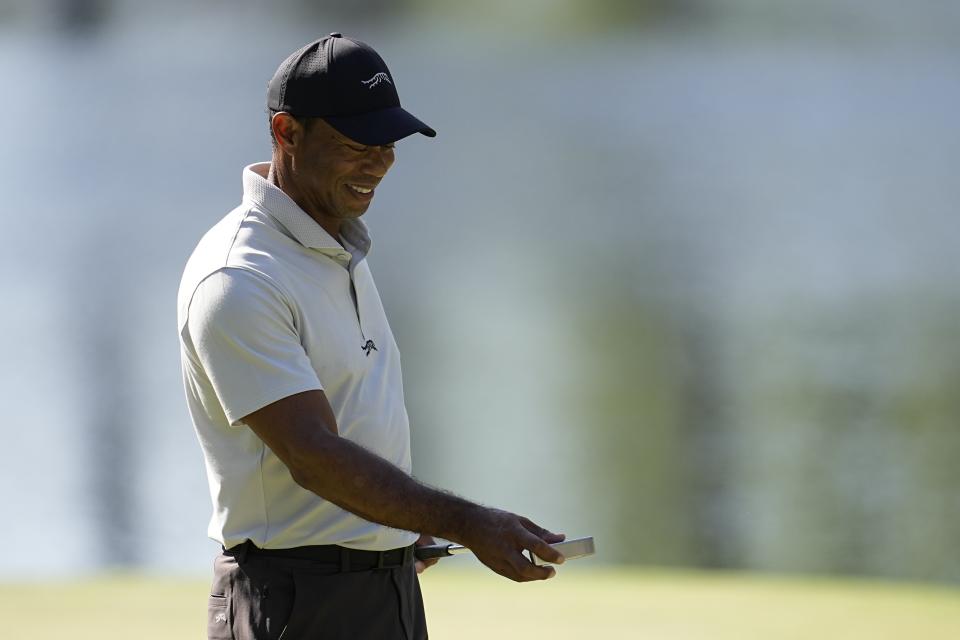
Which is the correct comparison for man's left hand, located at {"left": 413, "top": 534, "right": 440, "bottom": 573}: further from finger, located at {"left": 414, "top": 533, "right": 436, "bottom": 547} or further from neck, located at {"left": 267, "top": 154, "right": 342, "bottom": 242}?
neck, located at {"left": 267, "top": 154, "right": 342, "bottom": 242}

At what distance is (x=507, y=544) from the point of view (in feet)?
4.17

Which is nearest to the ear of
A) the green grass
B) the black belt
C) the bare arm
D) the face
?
the face

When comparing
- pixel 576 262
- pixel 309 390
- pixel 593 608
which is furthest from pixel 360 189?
pixel 576 262

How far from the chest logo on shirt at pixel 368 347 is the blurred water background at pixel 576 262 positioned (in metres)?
3.02

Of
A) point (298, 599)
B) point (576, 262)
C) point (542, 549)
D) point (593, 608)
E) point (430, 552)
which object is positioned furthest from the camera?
point (576, 262)

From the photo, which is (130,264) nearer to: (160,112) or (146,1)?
(160,112)

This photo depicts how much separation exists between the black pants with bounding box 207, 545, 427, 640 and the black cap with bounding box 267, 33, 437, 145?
0.48m

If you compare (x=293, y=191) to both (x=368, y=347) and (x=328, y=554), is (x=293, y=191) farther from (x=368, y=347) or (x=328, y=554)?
(x=328, y=554)

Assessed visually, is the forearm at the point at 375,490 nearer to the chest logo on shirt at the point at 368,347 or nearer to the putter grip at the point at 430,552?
the chest logo on shirt at the point at 368,347

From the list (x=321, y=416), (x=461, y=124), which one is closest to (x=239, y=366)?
(x=321, y=416)

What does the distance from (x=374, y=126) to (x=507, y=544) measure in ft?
1.63

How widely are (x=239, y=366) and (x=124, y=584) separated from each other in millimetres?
2472

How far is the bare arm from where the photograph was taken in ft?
4.18

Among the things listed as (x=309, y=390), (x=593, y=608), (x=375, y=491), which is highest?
(x=309, y=390)
